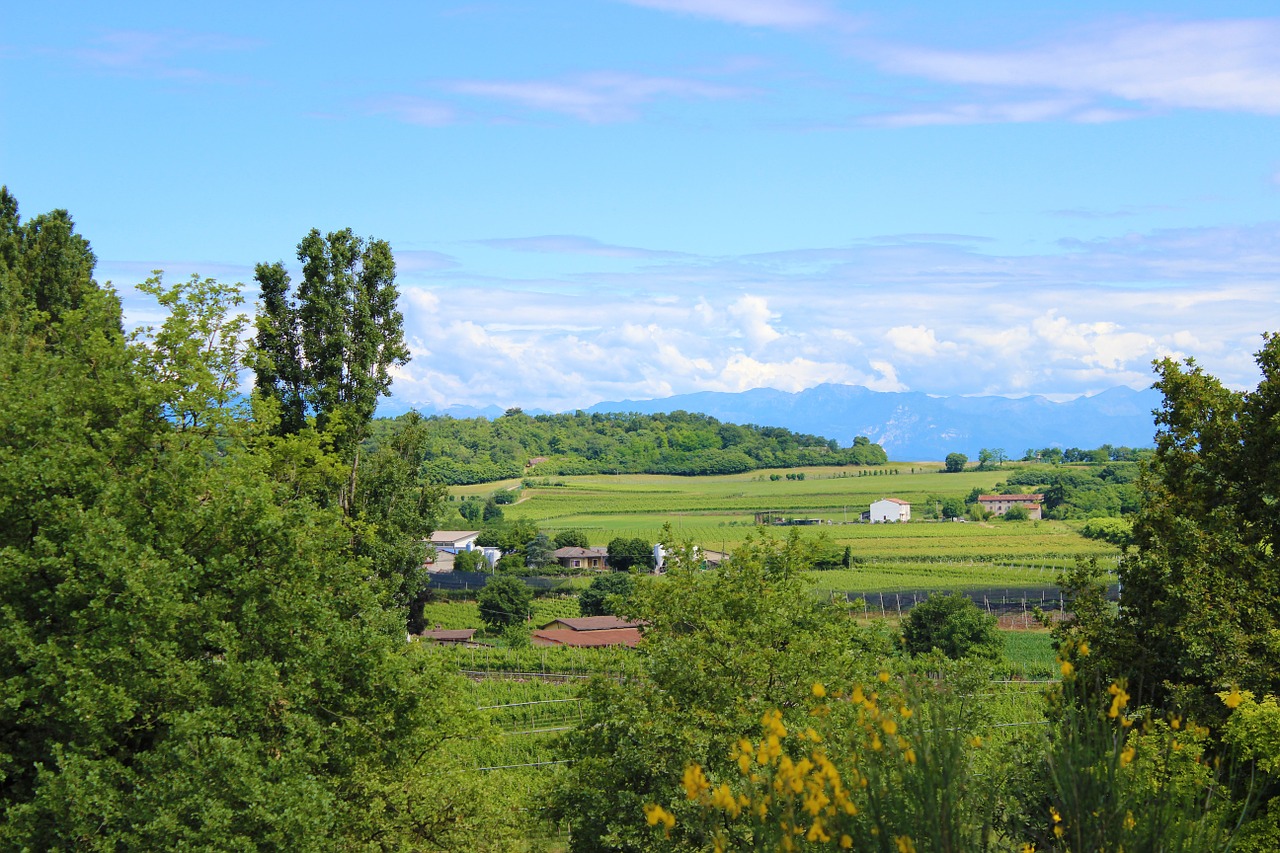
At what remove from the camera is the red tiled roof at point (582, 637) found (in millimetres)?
52281

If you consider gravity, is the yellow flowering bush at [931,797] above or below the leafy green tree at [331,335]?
below

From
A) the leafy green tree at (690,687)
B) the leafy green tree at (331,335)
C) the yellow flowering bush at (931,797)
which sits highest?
the leafy green tree at (331,335)

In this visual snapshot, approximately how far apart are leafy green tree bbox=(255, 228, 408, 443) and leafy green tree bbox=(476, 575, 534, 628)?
113 feet

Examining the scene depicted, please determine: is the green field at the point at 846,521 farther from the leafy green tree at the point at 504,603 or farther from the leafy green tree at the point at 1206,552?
the leafy green tree at the point at 1206,552

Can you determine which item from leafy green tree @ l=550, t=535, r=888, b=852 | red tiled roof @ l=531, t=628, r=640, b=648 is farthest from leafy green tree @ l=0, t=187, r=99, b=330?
red tiled roof @ l=531, t=628, r=640, b=648

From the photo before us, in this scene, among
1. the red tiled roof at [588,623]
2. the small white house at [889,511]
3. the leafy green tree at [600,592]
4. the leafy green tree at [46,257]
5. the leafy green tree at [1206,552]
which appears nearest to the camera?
the leafy green tree at [1206,552]

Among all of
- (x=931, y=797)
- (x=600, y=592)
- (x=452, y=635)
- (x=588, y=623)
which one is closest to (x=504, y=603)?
(x=588, y=623)

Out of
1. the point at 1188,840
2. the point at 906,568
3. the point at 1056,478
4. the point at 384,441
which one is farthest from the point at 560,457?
the point at 1188,840

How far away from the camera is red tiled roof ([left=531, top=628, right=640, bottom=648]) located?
172 ft

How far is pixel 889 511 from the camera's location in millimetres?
114250

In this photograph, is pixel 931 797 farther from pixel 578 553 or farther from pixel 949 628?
pixel 578 553

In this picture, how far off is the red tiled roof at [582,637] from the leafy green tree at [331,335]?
28.0 m

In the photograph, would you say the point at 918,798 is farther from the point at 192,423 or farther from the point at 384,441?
the point at 384,441

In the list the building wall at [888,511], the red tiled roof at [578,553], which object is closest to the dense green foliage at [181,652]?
the red tiled roof at [578,553]
